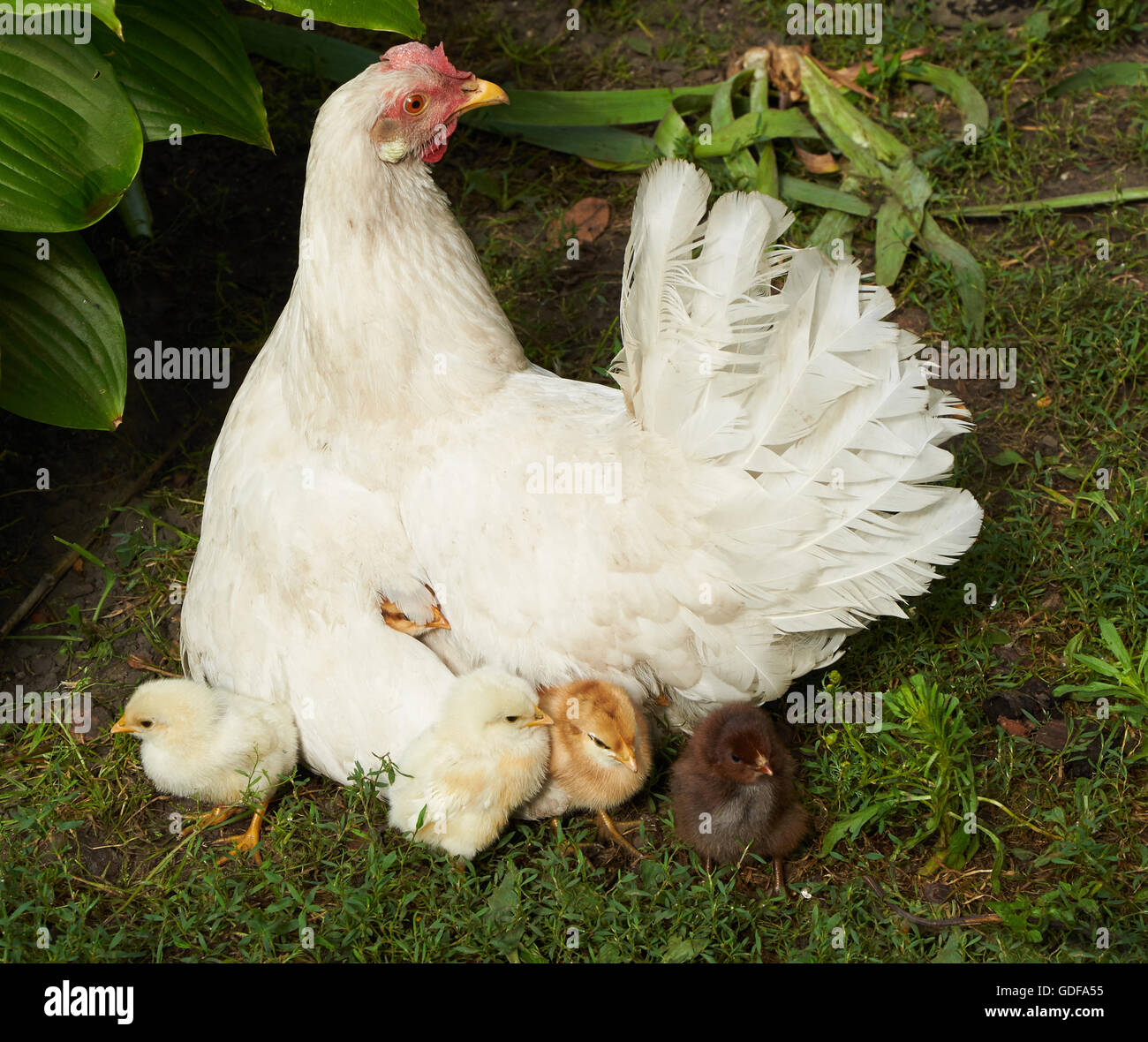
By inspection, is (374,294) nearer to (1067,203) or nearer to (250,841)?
(250,841)

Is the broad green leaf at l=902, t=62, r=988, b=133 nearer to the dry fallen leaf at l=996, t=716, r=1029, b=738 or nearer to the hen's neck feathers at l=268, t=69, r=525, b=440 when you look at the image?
the dry fallen leaf at l=996, t=716, r=1029, b=738

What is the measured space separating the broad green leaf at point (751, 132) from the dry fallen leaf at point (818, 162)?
95 mm

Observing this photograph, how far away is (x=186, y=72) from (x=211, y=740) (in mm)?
2182

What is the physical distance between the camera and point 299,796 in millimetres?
3418

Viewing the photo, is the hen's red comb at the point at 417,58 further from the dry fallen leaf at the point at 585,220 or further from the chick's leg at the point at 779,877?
the chick's leg at the point at 779,877

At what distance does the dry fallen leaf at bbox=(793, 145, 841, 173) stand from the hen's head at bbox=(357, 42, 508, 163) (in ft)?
7.57

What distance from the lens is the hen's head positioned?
299 cm

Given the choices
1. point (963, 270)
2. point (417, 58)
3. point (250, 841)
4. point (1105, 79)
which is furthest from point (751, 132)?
point (250, 841)

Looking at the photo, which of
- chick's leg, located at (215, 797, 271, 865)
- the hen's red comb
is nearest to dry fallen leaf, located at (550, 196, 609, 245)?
the hen's red comb

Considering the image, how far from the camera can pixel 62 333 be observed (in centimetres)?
363

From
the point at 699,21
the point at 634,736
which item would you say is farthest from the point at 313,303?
the point at 699,21

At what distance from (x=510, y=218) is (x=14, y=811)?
3.13 meters

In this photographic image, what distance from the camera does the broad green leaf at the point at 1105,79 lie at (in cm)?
518

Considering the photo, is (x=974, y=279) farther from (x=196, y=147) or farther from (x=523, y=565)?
(x=196, y=147)
